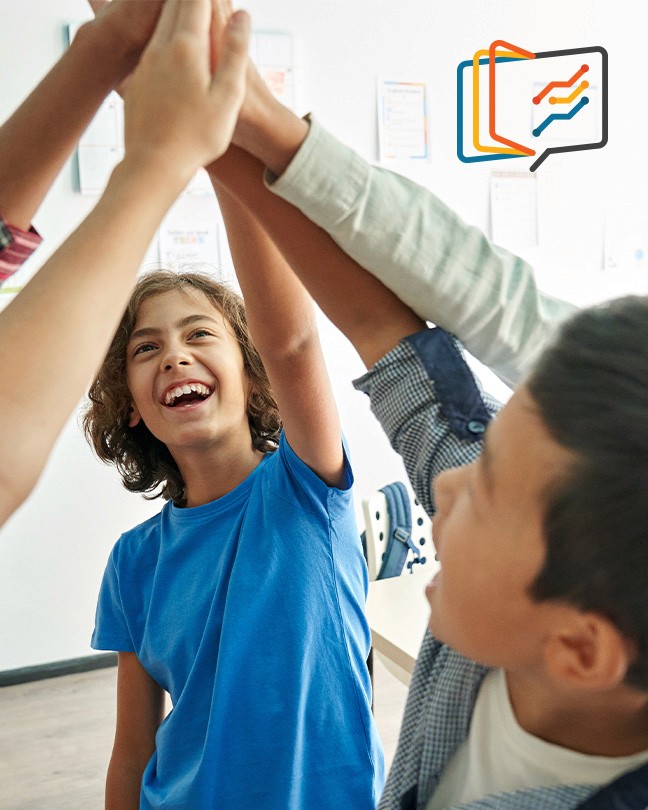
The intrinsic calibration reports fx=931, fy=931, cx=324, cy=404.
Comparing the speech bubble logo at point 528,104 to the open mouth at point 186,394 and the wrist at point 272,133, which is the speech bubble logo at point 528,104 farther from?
the wrist at point 272,133

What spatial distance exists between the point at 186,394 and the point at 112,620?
335 mm

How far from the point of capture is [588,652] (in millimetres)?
556

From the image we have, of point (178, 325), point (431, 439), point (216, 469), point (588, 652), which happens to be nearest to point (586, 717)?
point (588, 652)

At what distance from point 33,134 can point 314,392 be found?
1.55ft

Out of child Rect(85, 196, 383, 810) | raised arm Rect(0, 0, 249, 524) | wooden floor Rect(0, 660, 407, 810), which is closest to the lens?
raised arm Rect(0, 0, 249, 524)

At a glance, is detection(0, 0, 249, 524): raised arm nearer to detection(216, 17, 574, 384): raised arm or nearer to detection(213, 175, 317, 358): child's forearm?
detection(216, 17, 574, 384): raised arm

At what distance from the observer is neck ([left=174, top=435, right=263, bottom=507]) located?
4.31ft

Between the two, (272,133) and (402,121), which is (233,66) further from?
(402,121)

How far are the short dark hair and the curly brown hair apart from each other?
90cm

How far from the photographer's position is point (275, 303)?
983 mm

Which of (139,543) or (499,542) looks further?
(139,543)

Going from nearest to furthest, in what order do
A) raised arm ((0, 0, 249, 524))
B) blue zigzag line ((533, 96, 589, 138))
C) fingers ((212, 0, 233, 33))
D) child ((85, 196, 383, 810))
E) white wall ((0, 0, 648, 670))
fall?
raised arm ((0, 0, 249, 524)) < fingers ((212, 0, 233, 33)) < child ((85, 196, 383, 810)) < white wall ((0, 0, 648, 670)) < blue zigzag line ((533, 96, 589, 138))

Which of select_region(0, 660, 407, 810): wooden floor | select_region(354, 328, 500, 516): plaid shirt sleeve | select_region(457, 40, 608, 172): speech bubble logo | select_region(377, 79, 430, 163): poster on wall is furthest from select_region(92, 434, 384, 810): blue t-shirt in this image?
select_region(457, 40, 608, 172): speech bubble logo

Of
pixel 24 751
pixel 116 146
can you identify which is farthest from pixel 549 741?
pixel 116 146
